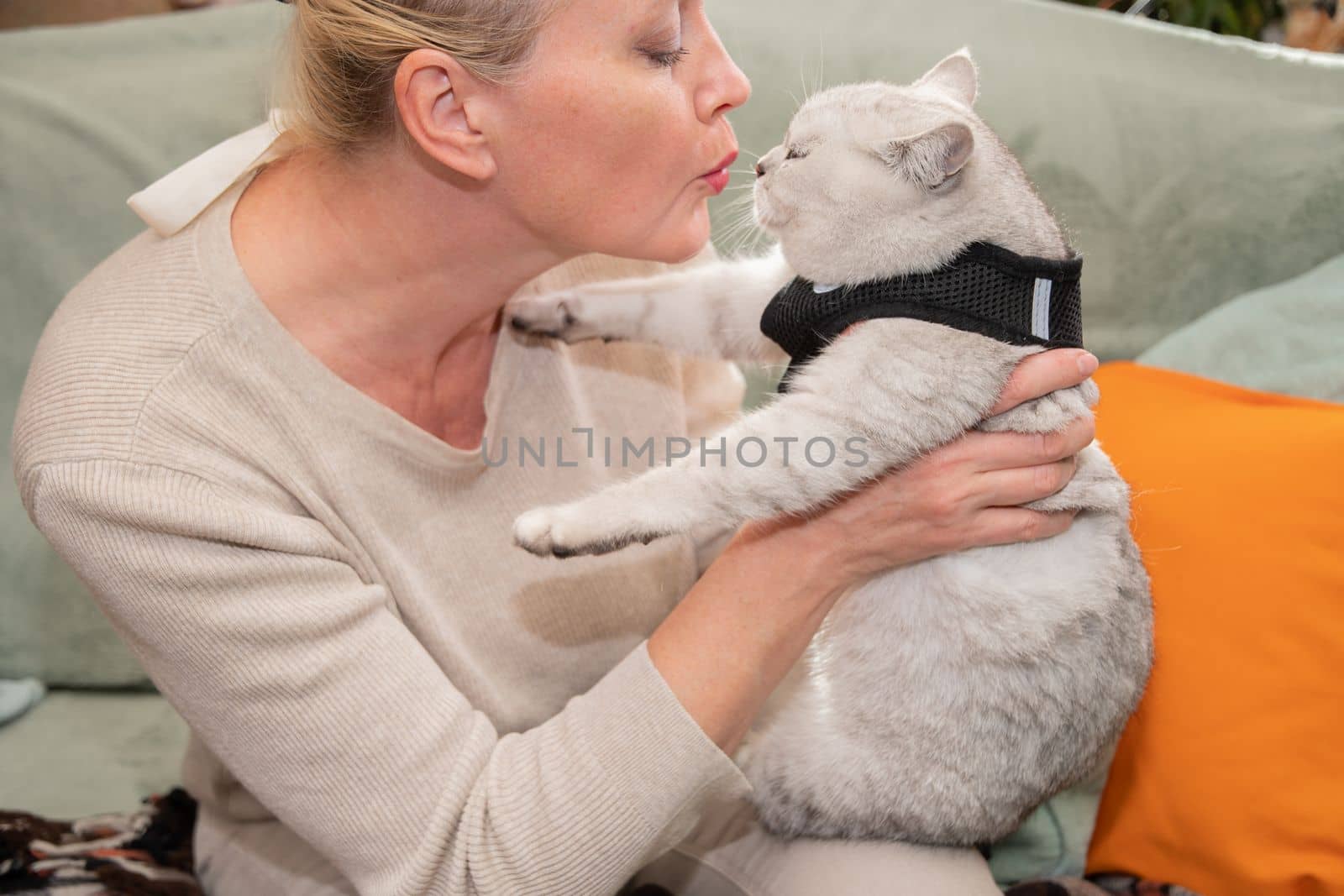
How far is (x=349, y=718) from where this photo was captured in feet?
3.33

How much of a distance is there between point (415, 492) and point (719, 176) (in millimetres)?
507

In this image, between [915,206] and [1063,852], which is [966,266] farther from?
[1063,852]

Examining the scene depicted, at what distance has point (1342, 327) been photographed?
154 centimetres

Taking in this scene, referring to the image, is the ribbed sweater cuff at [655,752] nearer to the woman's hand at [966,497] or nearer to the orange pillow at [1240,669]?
the woman's hand at [966,497]

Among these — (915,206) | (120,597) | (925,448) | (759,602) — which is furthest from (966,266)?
(120,597)

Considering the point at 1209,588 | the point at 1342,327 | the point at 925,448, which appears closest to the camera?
the point at 925,448

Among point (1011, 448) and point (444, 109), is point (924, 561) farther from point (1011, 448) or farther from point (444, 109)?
point (444, 109)

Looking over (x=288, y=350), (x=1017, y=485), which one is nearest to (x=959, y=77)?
(x=1017, y=485)

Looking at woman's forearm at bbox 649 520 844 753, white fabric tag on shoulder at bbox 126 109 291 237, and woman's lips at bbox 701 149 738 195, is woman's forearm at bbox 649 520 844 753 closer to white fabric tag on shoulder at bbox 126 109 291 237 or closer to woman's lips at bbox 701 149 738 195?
woman's lips at bbox 701 149 738 195

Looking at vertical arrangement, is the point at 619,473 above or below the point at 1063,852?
above

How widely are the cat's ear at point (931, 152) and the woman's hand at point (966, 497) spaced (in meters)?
0.22

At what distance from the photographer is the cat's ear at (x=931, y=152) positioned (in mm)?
1017

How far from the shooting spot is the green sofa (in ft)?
5.48

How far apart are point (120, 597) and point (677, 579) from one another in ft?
2.37
